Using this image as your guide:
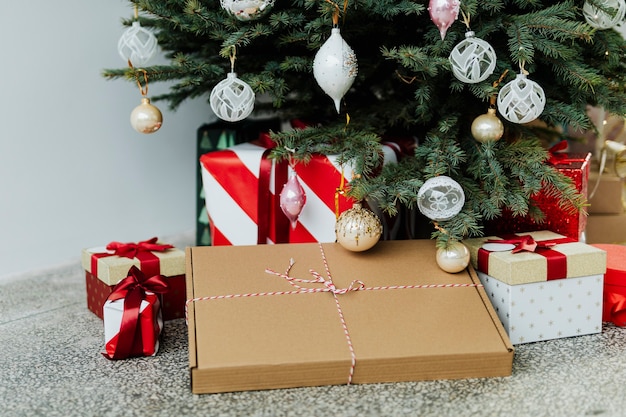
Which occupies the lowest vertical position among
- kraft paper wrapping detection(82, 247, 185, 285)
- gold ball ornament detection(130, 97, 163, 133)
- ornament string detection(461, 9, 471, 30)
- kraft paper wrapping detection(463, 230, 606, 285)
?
kraft paper wrapping detection(82, 247, 185, 285)

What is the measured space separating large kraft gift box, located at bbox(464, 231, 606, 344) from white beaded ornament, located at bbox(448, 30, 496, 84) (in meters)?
0.28

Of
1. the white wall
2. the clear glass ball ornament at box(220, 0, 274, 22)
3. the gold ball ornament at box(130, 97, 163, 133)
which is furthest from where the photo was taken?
the white wall

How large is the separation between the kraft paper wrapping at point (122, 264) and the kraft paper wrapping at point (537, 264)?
1.75 ft

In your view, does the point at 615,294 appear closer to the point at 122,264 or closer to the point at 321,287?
the point at 321,287

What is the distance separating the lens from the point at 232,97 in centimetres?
119

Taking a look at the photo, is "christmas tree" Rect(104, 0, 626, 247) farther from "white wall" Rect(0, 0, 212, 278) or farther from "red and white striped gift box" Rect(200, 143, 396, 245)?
"white wall" Rect(0, 0, 212, 278)

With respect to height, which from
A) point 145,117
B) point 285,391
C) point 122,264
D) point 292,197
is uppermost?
point 145,117

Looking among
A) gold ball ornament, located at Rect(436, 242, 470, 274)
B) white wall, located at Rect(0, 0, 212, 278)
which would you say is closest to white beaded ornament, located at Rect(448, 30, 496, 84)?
gold ball ornament, located at Rect(436, 242, 470, 274)

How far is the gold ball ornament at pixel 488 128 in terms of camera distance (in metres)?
1.16

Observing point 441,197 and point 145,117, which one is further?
point 145,117

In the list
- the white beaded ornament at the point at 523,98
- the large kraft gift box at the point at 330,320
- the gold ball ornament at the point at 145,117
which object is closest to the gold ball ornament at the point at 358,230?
the large kraft gift box at the point at 330,320

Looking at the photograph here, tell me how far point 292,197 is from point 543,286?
17.7 inches

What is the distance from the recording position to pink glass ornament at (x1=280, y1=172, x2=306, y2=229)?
124cm

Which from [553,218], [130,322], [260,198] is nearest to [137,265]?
[130,322]
